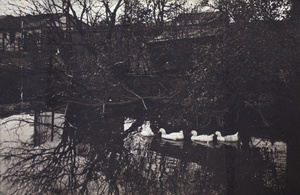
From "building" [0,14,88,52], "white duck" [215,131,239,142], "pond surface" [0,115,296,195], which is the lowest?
"pond surface" [0,115,296,195]

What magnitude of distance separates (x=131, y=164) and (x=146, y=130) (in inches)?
5.9

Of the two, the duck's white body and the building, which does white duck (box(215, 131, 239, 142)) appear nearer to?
the duck's white body

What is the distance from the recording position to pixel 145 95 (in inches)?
40.8

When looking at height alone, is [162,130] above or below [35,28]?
below

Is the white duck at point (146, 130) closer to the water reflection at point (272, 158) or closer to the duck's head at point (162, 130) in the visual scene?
the duck's head at point (162, 130)

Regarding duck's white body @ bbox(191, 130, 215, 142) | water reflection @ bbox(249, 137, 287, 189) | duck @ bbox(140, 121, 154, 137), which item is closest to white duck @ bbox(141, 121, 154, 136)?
duck @ bbox(140, 121, 154, 137)

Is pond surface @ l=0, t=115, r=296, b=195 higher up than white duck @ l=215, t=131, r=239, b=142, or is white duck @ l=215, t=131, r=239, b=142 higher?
white duck @ l=215, t=131, r=239, b=142

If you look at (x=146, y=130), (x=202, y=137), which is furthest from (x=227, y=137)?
(x=146, y=130)

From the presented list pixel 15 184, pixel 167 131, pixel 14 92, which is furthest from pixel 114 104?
pixel 15 184

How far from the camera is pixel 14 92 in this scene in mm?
1020

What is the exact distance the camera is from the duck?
104 centimetres

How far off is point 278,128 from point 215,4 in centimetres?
56

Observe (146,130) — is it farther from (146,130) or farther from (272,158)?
(272,158)

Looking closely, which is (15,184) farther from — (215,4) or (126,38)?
(215,4)
